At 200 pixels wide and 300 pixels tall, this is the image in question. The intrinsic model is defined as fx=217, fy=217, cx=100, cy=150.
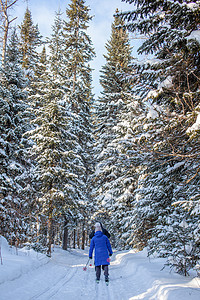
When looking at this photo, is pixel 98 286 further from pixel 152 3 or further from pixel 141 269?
pixel 152 3

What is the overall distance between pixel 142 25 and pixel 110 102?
47.1 ft

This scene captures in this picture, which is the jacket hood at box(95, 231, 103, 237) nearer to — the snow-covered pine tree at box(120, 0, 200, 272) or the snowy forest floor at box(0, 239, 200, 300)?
the snowy forest floor at box(0, 239, 200, 300)

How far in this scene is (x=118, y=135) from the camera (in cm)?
1858

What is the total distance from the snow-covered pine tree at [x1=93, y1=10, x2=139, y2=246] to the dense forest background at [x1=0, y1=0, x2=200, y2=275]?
0.36ft

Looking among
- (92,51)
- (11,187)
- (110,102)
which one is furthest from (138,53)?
(92,51)

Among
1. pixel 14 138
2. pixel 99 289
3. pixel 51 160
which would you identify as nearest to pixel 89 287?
pixel 99 289

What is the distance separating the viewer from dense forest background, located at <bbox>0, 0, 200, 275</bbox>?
581 centimetres

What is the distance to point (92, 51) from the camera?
2164cm

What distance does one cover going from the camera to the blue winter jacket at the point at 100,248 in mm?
6891

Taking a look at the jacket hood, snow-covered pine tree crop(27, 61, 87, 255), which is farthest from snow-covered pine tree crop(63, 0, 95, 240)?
the jacket hood

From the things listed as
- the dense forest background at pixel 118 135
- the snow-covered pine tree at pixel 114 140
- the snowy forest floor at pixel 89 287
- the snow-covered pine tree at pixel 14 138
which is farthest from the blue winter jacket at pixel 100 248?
the snow-covered pine tree at pixel 114 140

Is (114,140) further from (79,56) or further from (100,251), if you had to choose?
(100,251)

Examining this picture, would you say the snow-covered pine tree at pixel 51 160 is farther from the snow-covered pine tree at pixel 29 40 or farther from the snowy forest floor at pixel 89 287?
the snow-covered pine tree at pixel 29 40

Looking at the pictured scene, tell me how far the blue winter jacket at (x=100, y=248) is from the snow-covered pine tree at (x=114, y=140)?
778cm
